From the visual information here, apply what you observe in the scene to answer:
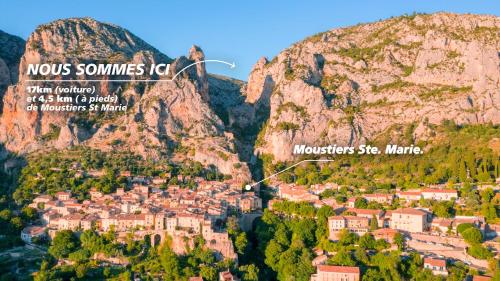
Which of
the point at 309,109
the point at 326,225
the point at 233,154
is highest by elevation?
the point at 309,109

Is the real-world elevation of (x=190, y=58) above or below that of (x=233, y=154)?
above

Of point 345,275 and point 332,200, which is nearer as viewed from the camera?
point 345,275

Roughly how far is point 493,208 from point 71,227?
4577 centimetres

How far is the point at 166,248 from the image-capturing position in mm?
62969

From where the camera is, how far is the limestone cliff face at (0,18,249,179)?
316 feet

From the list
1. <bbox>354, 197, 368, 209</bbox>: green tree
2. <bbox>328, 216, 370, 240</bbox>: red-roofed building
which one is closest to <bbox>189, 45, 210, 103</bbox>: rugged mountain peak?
<bbox>354, 197, 368, 209</bbox>: green tree

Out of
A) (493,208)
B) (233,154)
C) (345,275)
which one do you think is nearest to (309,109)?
(233,154)

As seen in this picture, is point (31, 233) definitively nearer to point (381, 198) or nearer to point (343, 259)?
point (343, 259)

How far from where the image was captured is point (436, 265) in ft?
183

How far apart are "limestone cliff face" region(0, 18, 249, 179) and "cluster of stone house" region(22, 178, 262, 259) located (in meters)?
13.1

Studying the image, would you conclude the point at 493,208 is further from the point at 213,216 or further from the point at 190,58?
the point at 190,58

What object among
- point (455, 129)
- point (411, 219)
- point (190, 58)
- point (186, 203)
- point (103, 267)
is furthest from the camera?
point (190, 58)

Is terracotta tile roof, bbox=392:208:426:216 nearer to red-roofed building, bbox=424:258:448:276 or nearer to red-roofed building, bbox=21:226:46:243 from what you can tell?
red-roofed building, bbox=424:258:448:276

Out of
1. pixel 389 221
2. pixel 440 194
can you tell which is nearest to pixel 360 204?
pixel 389 221
